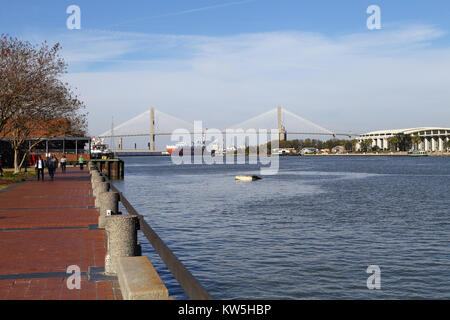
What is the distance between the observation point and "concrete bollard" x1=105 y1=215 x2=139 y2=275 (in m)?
9.19

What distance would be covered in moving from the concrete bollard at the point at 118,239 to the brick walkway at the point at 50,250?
302 millimetres

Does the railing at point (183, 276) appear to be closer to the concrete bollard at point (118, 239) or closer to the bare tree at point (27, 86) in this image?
the concrete bollard at point (118, 239)

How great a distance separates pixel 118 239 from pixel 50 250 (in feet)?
9.86

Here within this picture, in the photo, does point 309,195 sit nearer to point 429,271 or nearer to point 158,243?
point 429,271

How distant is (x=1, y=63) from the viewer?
33094mm

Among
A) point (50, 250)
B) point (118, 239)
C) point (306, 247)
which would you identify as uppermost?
point (118, 239)

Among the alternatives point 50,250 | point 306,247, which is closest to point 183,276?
point 50,250

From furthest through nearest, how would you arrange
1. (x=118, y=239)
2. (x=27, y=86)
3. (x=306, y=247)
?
(x=27, y=86) → (x=306, y=247) → (x=118, y=239)

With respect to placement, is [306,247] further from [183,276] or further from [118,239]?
[183,276]

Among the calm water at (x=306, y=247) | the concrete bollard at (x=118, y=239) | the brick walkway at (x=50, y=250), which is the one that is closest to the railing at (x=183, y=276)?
the concrete bollard at (x=118, y=239)

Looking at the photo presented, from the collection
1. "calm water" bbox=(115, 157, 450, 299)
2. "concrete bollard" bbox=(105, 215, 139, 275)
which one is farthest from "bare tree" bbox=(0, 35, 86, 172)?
"concrete bollard" bbox=(105, 215, 139, 275)

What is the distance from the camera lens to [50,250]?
37.6 ft
